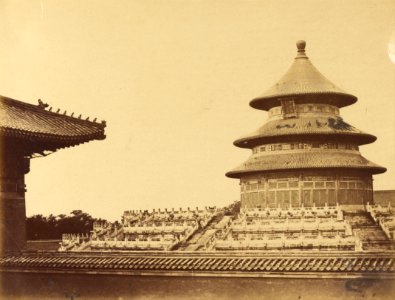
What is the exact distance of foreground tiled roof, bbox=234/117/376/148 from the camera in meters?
35.8

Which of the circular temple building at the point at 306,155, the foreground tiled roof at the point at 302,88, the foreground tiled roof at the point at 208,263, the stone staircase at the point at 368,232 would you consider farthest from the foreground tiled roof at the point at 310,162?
the foreground tiled roof at the point at 208,263

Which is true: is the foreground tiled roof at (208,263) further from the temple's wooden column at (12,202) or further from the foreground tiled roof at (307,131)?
the foreground tiled roof at (307,131)

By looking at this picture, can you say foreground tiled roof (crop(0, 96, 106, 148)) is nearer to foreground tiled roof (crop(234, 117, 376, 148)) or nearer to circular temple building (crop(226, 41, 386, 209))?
circular temple building (crop(226, 41, 386, 209))

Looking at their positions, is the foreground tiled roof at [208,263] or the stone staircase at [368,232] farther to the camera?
the stone staircase at [368,232]

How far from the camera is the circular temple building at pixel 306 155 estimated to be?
35781 mm

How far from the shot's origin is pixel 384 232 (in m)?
27.0

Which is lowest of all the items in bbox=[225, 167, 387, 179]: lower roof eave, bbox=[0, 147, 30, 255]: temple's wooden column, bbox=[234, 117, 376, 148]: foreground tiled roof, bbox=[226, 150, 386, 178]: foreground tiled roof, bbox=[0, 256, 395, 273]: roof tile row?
bbox=[0, 256, 395, 273]: roof tile row

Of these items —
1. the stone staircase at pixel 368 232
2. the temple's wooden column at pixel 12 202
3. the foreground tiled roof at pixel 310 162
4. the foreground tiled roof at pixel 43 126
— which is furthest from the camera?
the foreground tiled roof at pixel 310 162

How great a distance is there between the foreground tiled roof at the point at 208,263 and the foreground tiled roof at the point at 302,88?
22.9m

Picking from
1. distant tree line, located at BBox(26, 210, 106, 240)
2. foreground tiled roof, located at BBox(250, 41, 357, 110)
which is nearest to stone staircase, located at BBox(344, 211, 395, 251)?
foreground tiled roof, located at BBox(250, 41, 357, 110)

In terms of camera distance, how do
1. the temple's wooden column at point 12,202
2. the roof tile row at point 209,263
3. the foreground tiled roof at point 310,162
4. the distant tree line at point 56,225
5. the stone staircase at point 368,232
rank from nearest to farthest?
the roof tile row at point 209,263, the temple's wooden column at point 12,202, the stone staircase at point 368,232, the foreground tiled roof at point 310,162, the distant tree line at point 56,225

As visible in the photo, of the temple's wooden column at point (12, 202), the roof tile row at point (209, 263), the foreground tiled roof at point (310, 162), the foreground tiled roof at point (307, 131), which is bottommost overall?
the roof tile row at point (209, 263)

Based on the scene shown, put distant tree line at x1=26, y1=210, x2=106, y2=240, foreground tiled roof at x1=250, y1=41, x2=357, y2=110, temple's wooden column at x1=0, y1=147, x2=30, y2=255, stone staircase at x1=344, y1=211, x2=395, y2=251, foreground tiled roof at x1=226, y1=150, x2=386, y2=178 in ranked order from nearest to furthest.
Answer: temple's wooden column at x1=0, y1=147, x2=30, y2=255, stone staircase at x1=344, y1=211, x2=395, y2=251, foreground tiled roof at x1=226, y1=150, x2=386, y2=178, foreground tiled roof at x1=250, y1=41, x2=357, y2=110, distant tree line at x1=26, y1=210, x2=106, y2=240

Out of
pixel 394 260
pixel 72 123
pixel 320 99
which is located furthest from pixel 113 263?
pixel 320 99
